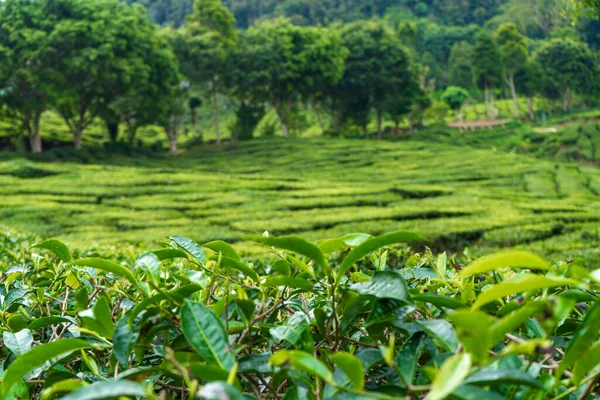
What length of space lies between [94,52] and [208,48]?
25.2 ft

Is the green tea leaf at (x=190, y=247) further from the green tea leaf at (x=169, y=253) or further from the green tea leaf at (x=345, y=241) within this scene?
the green tea leaf at (x=345, y=241)

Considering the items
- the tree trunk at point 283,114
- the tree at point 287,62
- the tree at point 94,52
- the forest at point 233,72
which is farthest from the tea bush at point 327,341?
the tree trunk at point 283,114

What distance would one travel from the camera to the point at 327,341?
73cm

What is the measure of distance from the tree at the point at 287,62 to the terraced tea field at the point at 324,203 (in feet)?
30.9

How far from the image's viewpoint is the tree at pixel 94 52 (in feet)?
57.8

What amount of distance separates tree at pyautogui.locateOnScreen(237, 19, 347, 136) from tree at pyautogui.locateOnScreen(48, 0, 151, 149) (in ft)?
19.9

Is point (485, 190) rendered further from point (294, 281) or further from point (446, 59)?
point (446, 59)

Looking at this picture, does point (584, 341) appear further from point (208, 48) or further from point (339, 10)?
point (339, 10)

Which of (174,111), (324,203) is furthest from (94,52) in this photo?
(324,203)

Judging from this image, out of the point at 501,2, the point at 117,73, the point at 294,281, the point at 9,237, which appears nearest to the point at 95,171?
the point at 117,73

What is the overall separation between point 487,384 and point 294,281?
0.99 ft

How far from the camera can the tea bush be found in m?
0.48

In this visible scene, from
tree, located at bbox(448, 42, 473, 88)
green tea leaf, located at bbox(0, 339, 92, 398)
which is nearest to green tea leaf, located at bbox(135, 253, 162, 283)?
green tea leaf, located at bbox(0, 339, 92, 398)

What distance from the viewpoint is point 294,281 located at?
744 mm
